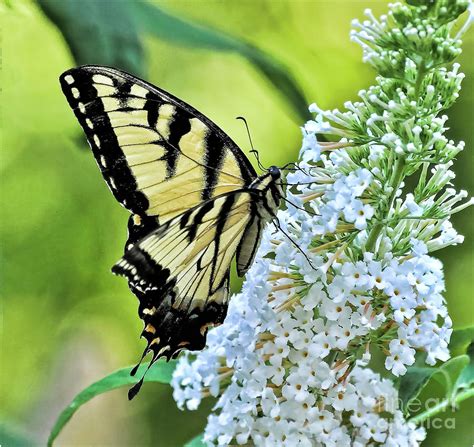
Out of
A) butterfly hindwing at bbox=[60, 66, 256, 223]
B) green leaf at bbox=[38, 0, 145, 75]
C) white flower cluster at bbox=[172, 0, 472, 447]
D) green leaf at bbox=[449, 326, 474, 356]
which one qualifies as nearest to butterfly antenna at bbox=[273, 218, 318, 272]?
white flower cluster at bbox=[172, 0, 472, 447]

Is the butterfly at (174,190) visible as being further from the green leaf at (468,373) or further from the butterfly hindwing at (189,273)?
the green leaf at (468,373)

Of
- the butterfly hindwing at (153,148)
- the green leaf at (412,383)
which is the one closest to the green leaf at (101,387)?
the butterfly hindwing at (153,148)

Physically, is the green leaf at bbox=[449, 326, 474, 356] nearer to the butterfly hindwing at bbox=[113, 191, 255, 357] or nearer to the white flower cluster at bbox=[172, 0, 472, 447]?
the white flower cluster at bbox=[172, 0, 472, 447]

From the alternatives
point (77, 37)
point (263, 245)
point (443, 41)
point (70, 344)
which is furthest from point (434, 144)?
point (70, 344)

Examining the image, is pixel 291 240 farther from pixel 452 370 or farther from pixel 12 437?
pixel 12 437

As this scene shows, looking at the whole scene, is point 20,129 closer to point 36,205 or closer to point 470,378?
point 36,205
